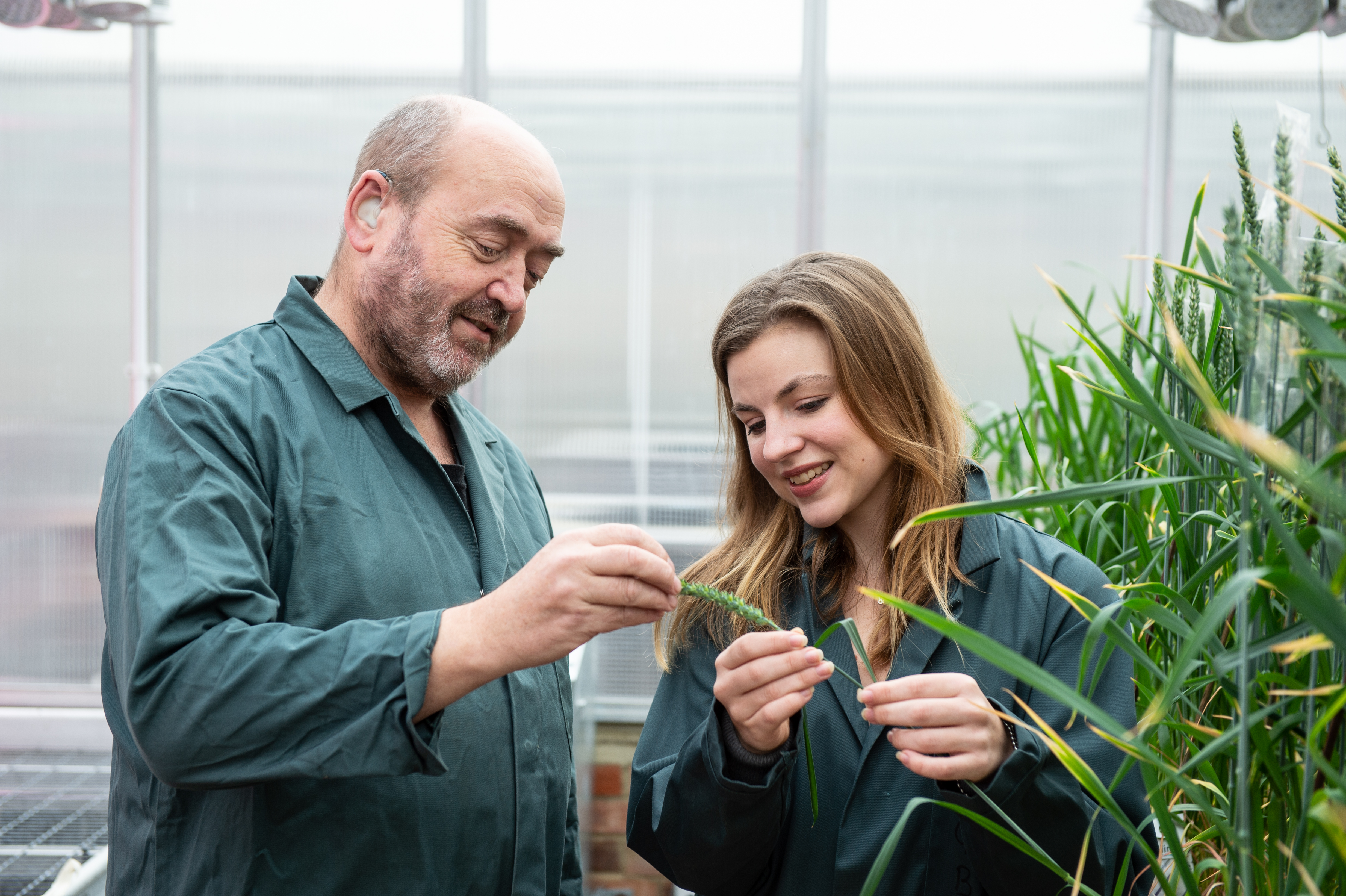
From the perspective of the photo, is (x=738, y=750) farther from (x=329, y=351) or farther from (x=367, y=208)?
(x=367, y=208)

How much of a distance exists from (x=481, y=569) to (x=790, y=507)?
431 millimetres

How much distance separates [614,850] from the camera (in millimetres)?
2809

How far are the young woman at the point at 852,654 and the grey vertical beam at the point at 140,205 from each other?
2.20 metres

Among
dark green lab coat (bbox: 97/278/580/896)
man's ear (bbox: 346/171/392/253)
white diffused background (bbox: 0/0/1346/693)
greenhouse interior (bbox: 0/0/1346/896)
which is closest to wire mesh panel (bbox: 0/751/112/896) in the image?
greenhouse interior (bbox: 0/0/1346/896)

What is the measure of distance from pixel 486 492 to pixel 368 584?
0.26m

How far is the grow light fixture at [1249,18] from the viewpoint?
211 cm

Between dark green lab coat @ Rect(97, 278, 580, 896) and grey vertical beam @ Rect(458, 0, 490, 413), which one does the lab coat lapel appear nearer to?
dark green lab coat @ Rect(97, 278, 580, 896)

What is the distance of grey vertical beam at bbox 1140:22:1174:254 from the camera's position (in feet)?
9.24

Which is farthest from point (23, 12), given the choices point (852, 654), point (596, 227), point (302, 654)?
point (852, 654)

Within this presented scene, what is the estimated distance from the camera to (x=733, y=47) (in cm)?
288

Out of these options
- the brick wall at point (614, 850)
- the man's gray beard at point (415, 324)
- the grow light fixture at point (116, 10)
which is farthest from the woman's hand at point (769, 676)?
the grow light fixture at point (116, 10)

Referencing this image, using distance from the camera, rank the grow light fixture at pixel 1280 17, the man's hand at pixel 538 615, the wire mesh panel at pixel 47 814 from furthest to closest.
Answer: the grow light fixture at pixel 1280 17, the wire mesh panel at pixel 47 814, the man's hand at pixel 538 615

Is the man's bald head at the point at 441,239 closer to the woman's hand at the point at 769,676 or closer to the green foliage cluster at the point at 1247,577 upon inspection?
the woman's hand at the point at 769,676

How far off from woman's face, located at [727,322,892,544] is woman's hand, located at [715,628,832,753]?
0.26m
